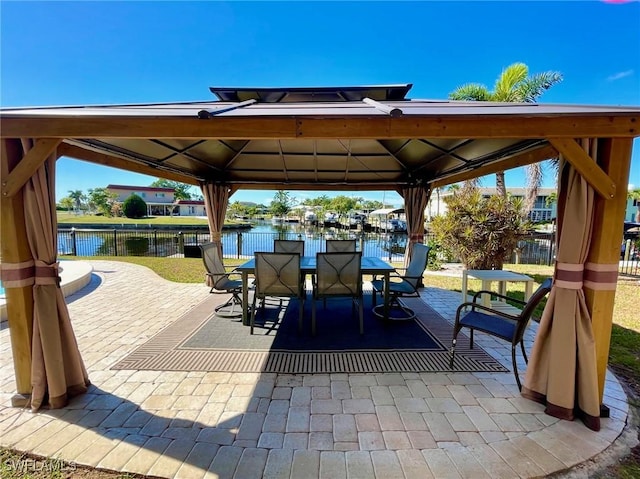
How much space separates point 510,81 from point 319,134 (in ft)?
38.6

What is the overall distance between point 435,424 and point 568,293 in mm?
1365

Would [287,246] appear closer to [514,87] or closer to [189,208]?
[514,87]

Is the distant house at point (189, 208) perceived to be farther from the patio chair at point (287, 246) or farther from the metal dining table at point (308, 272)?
the metal dining table at point (308, 272)

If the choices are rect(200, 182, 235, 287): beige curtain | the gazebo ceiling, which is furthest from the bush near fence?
the gazebo ceiling

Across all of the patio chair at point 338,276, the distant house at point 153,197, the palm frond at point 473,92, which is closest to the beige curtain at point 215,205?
the patio chair at point 338,276

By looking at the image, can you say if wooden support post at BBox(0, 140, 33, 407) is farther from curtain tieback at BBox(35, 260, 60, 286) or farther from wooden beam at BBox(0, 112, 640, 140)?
wooden beam at BBox(0, 112, 640, 140)

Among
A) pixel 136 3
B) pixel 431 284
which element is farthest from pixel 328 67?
pixel 431 284

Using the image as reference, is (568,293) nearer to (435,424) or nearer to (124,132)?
(435,424)

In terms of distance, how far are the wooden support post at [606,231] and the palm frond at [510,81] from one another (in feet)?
34.1

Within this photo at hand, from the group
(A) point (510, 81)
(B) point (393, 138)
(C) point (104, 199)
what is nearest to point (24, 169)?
(B) point (393, 138)

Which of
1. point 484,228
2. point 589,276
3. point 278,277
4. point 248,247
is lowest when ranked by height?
point 248,247

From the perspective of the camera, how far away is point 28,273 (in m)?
2.12

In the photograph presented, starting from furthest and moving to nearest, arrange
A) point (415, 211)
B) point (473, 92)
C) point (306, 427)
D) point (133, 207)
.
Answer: point (133, 207) < point (473, 92) < point (415, 211) < point (306, 427)

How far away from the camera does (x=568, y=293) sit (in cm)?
208
